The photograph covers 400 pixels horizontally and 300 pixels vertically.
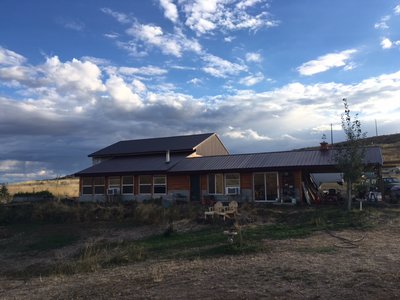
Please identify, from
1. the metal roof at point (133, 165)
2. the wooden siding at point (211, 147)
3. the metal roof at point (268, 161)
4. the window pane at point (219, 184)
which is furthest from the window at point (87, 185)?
the window pane at point (219, 184)

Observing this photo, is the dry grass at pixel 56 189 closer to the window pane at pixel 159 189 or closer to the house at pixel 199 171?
the house at pixel 199 171

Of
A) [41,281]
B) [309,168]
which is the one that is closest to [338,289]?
[41,281]

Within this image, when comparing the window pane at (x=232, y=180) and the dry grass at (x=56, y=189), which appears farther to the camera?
the dry grass at (x=56, y=189)

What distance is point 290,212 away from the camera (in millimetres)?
21797

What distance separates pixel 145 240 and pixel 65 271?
526cm

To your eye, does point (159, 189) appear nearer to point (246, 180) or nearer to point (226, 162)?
point (226, 162)

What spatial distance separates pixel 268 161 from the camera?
28.7m

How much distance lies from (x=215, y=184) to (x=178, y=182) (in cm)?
323

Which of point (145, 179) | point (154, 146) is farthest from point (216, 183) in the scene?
point (154, 146)

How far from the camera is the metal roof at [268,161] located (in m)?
26.1

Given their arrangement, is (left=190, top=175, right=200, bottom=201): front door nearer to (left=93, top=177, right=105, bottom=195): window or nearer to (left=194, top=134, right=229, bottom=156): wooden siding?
(left=194, top=134, right=229, bottom=156): wooden siding

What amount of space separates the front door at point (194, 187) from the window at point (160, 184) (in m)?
2.47

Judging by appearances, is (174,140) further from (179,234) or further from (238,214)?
(179,234)

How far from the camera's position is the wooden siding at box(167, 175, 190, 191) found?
31312 millimetres
